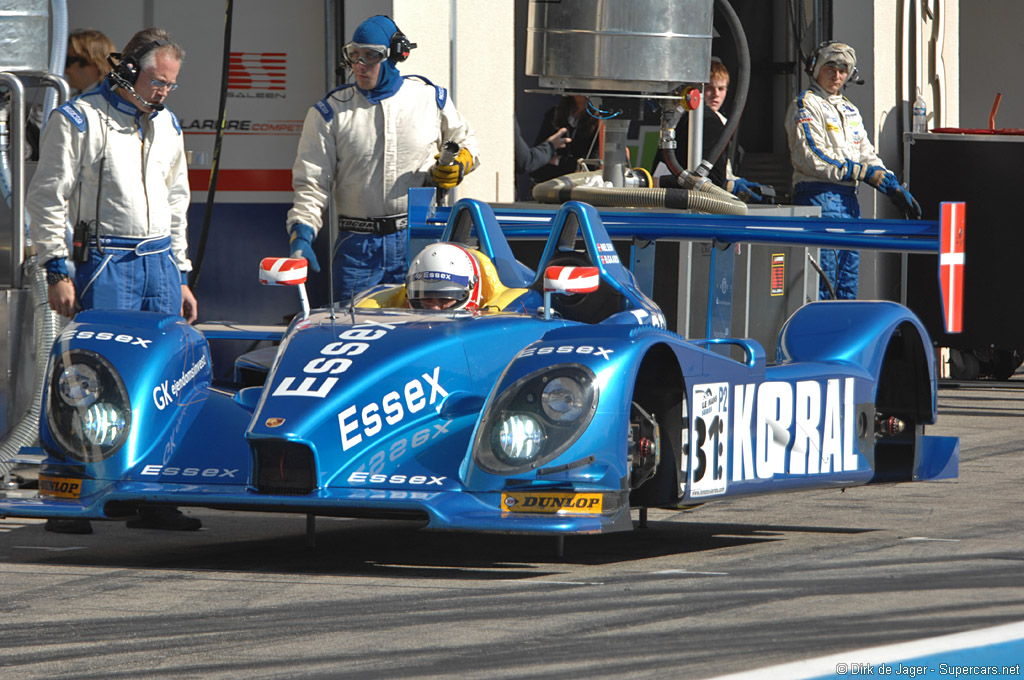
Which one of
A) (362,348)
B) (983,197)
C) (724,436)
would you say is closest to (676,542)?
(724,436)

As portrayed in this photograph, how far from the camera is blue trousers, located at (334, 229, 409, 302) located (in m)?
9.03

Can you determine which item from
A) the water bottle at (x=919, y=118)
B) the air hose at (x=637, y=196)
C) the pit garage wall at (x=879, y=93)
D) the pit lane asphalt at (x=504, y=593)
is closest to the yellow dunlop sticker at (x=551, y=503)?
the pit lane asphalt at (x=504, y=593)

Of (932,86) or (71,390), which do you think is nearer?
(71,390)

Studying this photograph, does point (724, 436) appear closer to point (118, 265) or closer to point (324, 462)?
point (324, 462)

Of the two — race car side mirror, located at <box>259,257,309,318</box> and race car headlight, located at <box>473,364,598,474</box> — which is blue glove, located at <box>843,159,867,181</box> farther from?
race car headlight, located at <box>473,364,598,474</box>

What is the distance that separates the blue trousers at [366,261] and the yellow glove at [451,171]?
0.31 meters

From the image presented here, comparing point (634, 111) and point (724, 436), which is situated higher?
point (634, 111)

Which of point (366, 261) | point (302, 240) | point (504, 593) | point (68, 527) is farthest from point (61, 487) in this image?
point (366, 261)

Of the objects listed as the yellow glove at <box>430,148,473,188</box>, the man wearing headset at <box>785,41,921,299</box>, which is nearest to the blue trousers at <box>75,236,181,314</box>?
the yellow glove at <box>430,148,473,188</box>

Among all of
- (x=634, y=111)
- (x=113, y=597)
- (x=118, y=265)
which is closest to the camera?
(x=113, y=597)

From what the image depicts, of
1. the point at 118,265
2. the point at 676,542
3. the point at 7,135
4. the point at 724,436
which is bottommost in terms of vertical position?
the point at 676,542

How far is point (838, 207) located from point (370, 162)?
3972 mm

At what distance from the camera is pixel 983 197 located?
12.9 metres

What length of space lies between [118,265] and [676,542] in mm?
2625
